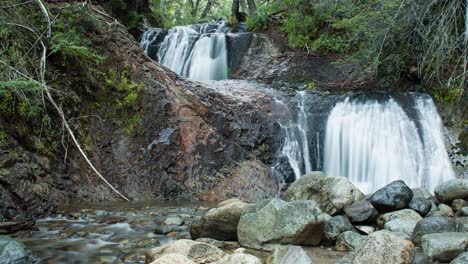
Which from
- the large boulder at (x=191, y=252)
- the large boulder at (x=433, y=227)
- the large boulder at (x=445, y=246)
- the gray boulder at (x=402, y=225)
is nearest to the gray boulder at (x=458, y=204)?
the gray boulder at (x=402, y=225)

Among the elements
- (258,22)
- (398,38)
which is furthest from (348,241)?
(258,22)

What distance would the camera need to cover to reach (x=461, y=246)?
407 centimetres

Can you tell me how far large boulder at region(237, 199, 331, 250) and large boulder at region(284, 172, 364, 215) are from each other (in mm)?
881

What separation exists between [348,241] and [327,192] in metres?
1.18

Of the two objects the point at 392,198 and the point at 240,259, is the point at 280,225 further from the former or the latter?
the point at 392,198

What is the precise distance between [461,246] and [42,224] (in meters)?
4.96

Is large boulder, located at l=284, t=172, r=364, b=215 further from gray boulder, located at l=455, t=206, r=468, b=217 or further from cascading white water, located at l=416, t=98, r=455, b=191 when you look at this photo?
cascading white water, located at l=416, t=98, r=455, b=191

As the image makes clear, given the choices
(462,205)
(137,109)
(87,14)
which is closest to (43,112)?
(137,109)

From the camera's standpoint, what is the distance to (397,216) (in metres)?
5.46

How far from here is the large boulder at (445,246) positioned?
160 inches

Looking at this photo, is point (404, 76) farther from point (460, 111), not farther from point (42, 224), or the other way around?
point (42, 224)

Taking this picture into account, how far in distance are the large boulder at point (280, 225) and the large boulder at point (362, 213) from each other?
2.58 ft

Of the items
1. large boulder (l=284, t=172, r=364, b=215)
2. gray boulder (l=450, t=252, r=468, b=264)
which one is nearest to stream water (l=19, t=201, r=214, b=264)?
large boulder (l=284, t=172, r=364, b=215)

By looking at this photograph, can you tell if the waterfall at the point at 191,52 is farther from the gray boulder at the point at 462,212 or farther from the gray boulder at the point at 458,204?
the gray boulder at the point at 462,212
